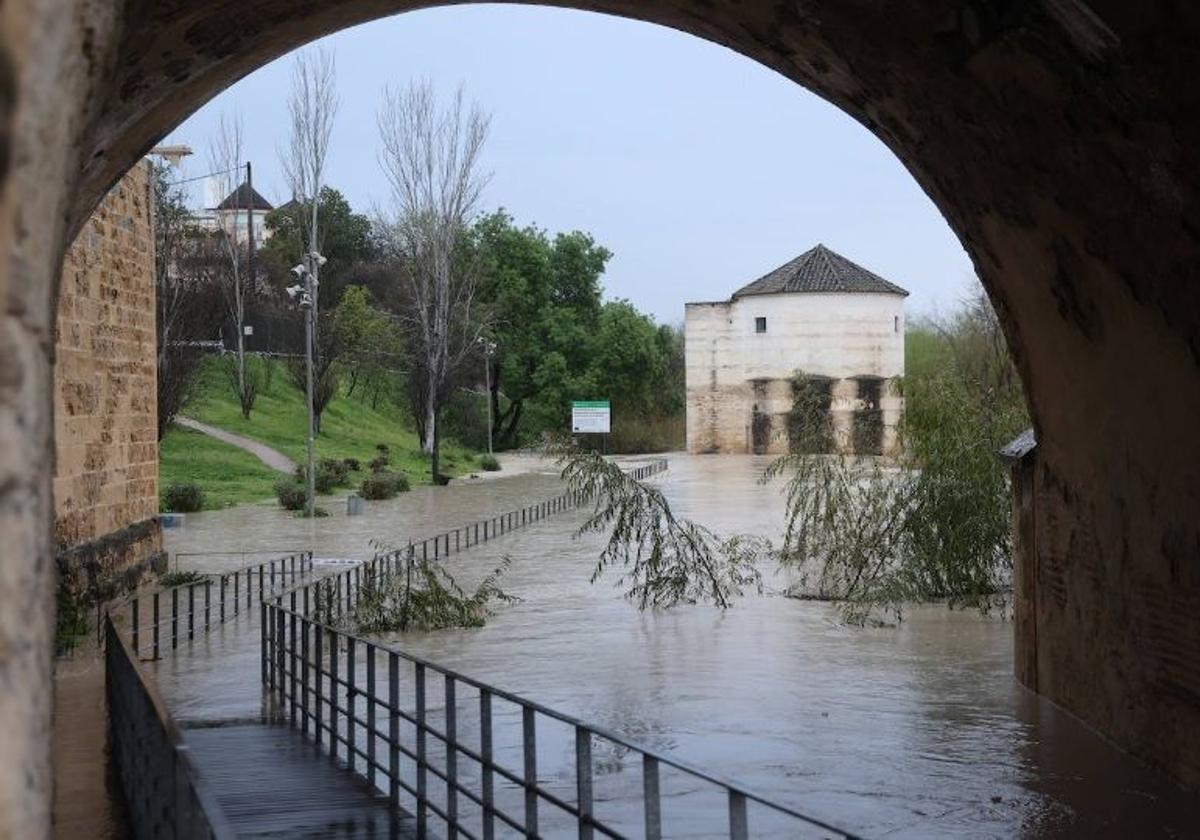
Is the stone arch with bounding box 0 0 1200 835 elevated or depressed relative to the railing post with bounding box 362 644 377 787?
elevated

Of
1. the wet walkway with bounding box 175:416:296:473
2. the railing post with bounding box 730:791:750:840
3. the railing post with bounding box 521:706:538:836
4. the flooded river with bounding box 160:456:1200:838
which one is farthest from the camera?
the wet walkway with bounding box 175:416:296:473

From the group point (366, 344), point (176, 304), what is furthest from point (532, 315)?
point (176, 304)

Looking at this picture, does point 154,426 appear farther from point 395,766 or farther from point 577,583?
point 395,766

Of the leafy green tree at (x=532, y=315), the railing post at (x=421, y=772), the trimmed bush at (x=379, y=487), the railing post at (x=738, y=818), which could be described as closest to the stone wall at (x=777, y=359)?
the leafy green tree at (x=532, y=315)

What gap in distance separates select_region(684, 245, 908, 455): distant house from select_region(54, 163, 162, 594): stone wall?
43.6 metres

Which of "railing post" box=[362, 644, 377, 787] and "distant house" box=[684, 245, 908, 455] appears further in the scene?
"distant house" box=[684, 245, 908, 455]

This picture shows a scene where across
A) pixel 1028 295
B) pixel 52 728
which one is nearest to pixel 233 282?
pixel 1028 295

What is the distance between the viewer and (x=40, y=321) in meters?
2.46

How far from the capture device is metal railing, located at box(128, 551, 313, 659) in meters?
13.4

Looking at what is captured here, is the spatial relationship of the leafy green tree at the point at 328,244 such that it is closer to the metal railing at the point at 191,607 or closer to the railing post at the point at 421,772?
the metal railing at the point at 191,607

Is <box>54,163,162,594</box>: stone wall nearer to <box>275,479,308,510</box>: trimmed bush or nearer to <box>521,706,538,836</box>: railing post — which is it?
<box>521,706,538,836</box>: railing post

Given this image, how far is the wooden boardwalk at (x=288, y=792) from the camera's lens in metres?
6.56

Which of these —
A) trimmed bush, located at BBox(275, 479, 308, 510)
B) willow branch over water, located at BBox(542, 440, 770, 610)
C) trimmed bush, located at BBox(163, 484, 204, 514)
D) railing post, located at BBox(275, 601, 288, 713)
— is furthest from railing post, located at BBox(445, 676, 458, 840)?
trimmed bush, located at BBox(275, 479, 308, 510)

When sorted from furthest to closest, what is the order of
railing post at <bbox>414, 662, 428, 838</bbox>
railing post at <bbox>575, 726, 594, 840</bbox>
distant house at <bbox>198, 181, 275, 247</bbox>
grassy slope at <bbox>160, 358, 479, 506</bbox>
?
distant house at <bbox>198, 181, 275, 247</bbox>
grassy slope at <bbox>160, 358, 479, 506</bbox>
railing post at <bbox>414, 662, 428, 838</bbox>
railing post at <bbox>575, 726, 594, 840</bbox>
